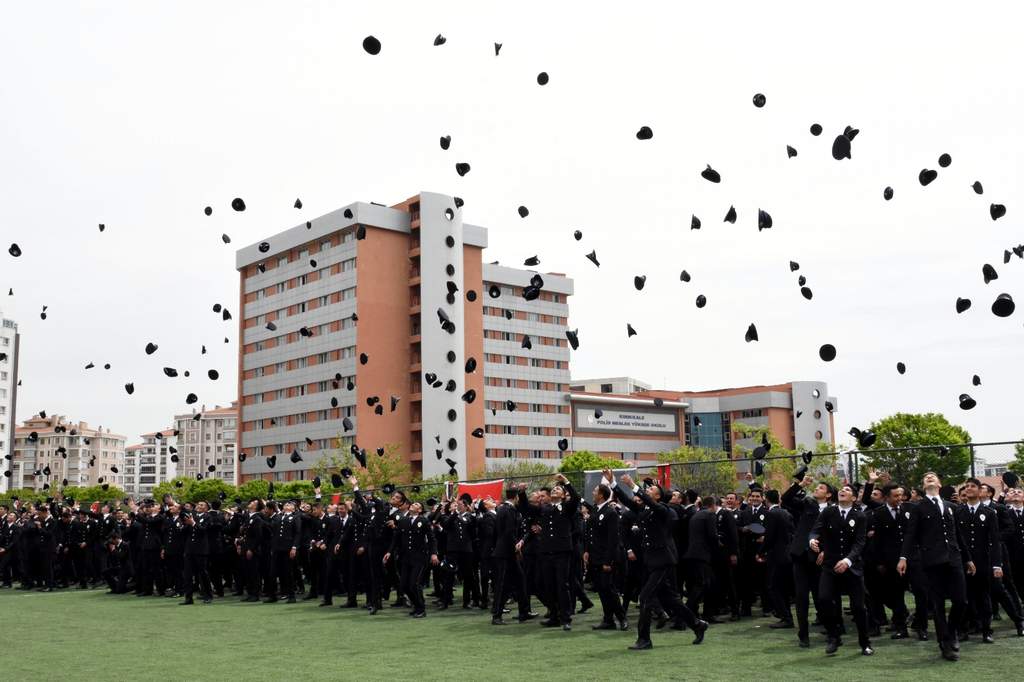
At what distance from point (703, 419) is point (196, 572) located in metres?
116

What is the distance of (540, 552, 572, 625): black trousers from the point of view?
1315 centimetres

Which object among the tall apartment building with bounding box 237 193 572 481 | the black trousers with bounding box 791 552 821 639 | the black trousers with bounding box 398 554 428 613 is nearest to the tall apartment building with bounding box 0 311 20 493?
the tall apartment building with bounding box 237 193 572 481

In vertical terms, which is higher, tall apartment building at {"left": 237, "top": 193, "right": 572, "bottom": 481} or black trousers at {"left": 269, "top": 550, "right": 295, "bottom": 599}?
tall apartment building at {"left": 237, "top": 193, "right": 572, "bottom": 481}

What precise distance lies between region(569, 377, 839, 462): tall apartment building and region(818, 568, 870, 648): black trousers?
343 ft

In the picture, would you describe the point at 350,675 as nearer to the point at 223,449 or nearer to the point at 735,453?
the point at 735,453

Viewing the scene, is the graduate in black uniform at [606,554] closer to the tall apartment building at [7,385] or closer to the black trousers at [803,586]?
the black trousers at [803,586]

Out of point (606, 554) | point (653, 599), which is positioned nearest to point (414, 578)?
point (606, 554)

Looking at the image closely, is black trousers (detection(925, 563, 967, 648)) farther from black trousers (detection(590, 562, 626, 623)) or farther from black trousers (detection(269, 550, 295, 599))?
black trousers (detection(269, 550, 295, 599))

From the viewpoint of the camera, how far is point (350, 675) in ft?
31.4

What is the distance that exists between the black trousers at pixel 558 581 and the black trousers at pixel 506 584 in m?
0.88

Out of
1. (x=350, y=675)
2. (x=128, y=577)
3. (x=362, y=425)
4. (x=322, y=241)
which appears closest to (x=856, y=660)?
(x=350, y=675)

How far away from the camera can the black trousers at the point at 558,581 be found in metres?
13.1

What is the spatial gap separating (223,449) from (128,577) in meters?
185

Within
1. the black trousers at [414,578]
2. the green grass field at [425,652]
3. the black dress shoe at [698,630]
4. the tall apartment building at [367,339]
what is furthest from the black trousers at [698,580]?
the tall apartment building at [367,339]
